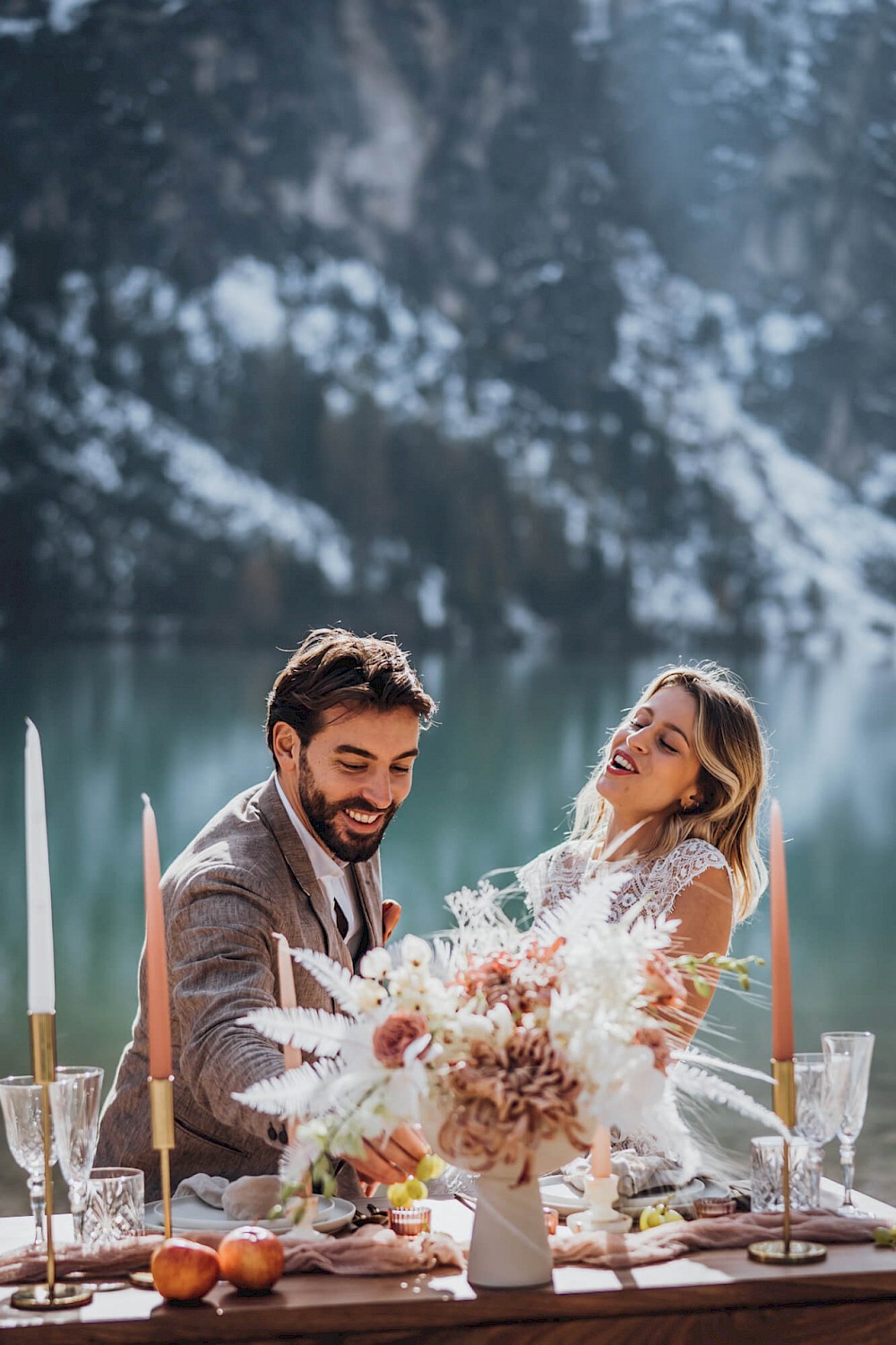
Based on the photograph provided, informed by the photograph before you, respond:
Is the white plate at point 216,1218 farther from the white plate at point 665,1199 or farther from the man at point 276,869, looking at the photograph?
the white plate at point 665,1199

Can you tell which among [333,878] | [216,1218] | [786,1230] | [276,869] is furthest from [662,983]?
[333,878]

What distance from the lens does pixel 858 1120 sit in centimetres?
152

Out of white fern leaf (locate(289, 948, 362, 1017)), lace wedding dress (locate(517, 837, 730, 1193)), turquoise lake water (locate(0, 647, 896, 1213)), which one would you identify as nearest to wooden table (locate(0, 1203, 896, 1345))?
white fern leaf (locate(289, 948, 362, 1017))

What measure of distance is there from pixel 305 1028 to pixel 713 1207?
490 millimetres

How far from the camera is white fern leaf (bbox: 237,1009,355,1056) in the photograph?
1.18 m

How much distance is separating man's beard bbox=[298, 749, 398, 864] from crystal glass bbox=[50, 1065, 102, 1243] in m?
0.47

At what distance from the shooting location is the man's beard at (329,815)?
183cm

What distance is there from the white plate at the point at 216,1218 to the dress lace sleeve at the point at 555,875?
0.91 meters

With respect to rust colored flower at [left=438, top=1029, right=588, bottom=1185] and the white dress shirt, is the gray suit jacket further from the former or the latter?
rust colored flower at [left=438, top=1029, right=588, bottom=1185]

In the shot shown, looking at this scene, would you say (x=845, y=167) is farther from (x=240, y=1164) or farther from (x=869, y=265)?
(x=240, y=1164)

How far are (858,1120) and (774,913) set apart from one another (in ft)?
1.29

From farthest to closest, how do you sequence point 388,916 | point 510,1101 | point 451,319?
point 451,319
point 388,916
point 510,1101

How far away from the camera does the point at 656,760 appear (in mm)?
2309

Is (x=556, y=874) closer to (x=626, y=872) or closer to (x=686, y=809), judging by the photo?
A: (x=686, y=809)
